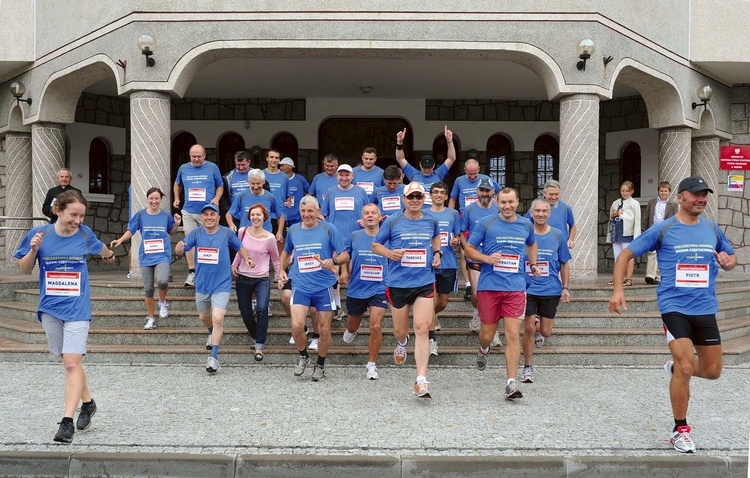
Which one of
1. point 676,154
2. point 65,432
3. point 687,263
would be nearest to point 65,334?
point 65,432

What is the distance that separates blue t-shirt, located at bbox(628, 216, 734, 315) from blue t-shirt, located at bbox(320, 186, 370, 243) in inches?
174

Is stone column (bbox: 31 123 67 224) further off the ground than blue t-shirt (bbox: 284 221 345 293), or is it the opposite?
stone column (bbox: 31 123 67 224)

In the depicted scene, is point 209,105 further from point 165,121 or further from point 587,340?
point 587,340

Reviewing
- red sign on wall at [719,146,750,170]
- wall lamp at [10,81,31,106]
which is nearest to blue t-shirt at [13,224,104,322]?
wall lamp at [10,81,31,106]

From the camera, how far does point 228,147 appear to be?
58.2 ft

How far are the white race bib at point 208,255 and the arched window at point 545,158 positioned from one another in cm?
1092

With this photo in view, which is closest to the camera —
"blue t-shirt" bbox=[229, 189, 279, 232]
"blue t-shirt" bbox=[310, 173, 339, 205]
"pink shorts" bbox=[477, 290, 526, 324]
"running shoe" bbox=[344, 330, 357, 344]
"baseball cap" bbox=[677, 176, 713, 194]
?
"baseball cap" bbox=[677, 176, 713, 194]

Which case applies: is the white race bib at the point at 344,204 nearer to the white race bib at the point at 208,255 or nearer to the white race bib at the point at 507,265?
the white race bib at the point at 208,255


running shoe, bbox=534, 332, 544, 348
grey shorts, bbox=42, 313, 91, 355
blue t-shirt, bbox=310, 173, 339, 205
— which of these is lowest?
running shoe, bbox=534, 332, 544, 348

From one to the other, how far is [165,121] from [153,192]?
2.45 m

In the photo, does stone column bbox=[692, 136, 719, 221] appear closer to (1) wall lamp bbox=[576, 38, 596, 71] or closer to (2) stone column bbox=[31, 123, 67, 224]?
(1) wall lamp bbox=[576, 38, 596, 71]

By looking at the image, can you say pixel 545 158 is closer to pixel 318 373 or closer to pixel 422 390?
pixel 318 373

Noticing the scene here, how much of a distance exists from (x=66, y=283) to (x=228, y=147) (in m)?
12.0

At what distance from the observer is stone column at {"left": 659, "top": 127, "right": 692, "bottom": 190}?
14.3 metres
